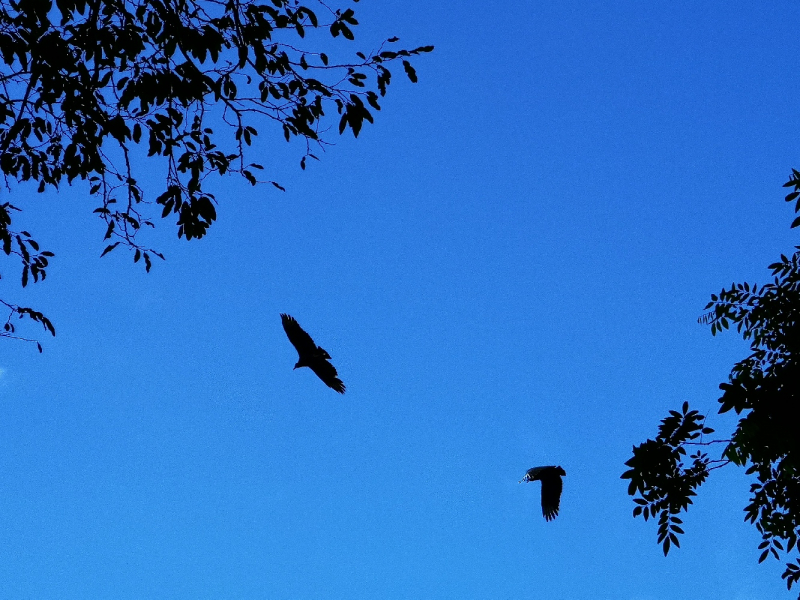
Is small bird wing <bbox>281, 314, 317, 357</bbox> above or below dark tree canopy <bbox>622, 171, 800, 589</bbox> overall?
above

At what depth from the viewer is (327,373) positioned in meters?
9.21

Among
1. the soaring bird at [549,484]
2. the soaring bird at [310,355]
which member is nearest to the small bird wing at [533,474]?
the soaring bird at [549,484]

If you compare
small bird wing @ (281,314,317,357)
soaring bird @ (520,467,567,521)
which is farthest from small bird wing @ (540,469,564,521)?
small bird wing @ (281,314,317,357)

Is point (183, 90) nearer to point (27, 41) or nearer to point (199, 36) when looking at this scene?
point (199, 36)

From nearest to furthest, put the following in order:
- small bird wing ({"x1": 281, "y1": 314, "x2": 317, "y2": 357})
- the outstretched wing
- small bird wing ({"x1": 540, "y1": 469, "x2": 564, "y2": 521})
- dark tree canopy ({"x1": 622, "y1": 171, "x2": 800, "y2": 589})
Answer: dark tree canopy ({"x1": 622, "y1": 171, "x2": 800, "y2": 589})
small bird wing ({"x1": 281, "y1": 314, "x2": 317, "y2": 357})
the outstretched wing
small bird wing ({"x1": 540, "y1": 469, "x2": 564, "y2": 521})

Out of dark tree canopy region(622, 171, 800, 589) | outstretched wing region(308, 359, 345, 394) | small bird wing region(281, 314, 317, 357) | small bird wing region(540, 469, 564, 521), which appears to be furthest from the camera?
small bird wing region(540, 469, 564, 521)

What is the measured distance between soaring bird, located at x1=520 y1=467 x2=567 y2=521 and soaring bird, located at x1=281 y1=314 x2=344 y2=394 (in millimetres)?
2533

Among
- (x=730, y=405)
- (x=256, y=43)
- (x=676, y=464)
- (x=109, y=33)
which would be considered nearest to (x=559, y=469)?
(x=676, y=464)

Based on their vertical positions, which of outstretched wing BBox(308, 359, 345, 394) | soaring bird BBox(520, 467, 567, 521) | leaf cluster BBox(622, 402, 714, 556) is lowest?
leaf cluster BBox(622, 402, 714, 556)

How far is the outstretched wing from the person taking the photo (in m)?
9.05

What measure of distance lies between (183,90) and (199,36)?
0.53m

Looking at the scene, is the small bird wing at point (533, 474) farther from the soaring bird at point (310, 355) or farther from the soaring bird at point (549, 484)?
the soaring bird at point (310, 355)

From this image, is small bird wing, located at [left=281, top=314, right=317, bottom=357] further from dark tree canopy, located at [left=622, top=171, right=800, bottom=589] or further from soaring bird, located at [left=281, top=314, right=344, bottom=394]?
dark tree canopy, located at [left=622, top=171, right=800, bottom=589]

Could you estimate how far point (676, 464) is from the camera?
5754 mm
